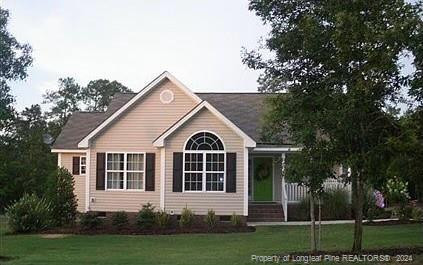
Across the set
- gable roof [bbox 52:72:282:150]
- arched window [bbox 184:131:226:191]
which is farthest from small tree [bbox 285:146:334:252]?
gable roof [bbox 52:72:282:150]

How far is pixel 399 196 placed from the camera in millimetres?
24062

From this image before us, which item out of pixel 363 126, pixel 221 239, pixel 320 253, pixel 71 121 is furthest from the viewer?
pixel 71 121

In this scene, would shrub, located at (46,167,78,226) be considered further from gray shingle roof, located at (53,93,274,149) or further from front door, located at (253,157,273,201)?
front door, located at (253,157,273,201)

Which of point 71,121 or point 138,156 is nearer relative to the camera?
point 138,156

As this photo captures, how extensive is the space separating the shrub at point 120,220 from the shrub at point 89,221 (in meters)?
0.59

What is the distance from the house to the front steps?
0.04 metres

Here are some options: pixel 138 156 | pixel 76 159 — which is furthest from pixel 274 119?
pixel 76 159

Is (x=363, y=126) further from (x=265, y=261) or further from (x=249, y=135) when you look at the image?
(x=249, y=135)

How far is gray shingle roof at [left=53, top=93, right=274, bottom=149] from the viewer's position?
26.1 meters

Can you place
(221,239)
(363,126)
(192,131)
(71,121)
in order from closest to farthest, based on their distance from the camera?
1. (363,126)
2. (221,239)
3. (192,131)
4. (71,121)

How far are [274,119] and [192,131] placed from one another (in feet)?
33.9

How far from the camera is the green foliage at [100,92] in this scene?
230ft

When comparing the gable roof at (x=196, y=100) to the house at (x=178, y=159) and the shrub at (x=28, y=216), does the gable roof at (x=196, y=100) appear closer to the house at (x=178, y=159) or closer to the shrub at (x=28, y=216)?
the house at (x=178, y=159)

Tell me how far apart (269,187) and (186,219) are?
5.49 metres
